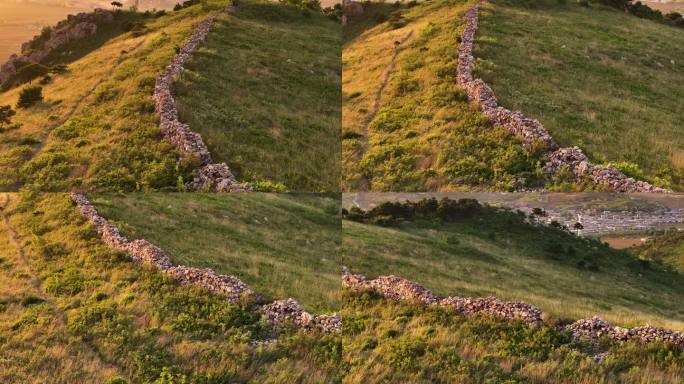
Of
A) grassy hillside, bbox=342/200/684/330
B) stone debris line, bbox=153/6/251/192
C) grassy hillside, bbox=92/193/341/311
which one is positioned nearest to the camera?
grassy hillside, bbox=342/200/684/330

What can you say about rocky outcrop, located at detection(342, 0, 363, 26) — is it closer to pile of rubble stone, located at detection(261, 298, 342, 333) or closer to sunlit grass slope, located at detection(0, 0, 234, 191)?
sunlit grass slope, located at detection(0, 0, 234, 191)

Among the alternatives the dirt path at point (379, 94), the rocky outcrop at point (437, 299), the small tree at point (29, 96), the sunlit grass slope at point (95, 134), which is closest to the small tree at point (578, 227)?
the rocky outcrop at point (437, 299)

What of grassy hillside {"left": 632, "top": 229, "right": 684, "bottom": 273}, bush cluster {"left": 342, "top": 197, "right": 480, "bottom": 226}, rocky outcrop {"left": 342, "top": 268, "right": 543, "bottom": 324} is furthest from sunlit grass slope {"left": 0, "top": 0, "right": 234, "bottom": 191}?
grassy hillside {"left": 632, "top": 229, "right": 684, "bottom": 273}

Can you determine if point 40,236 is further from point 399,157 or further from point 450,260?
point 450,260

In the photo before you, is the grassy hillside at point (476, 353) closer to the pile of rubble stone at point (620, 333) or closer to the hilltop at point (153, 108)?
the pile of rubble stone at point (620, 333)

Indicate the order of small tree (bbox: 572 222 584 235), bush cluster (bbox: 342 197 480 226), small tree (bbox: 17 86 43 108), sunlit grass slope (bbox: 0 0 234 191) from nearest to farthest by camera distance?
small tree (bbox: 572 222 584 235) → bush cluster (bbox: 342 197 480 226) → sunlit grass slope (bbox: 0 0 234 191) → small tree (bbox: 17 86 43 108)

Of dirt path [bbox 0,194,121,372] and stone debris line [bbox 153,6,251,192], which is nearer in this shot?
dirt path [bbox 0,194,121,372]
